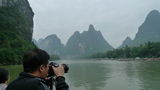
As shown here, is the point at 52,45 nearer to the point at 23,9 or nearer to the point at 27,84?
the point at 23,9

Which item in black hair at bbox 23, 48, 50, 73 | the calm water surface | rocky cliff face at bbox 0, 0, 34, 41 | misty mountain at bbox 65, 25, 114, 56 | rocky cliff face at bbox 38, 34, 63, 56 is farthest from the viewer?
rocky cliff face at bbox 38, 34, 63, 56

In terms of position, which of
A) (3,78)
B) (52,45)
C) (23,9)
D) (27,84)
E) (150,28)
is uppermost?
(23,9)

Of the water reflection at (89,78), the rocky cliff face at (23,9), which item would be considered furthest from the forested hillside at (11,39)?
the water reflection at (89,78)

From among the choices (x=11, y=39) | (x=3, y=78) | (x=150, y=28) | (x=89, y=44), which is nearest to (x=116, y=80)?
(x=3, y=78)

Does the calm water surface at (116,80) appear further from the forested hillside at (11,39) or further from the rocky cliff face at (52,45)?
the rocky cliff face at (52,45)

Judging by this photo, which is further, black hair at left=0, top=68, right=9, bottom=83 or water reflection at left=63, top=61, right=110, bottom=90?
water reflection at left=63, top=61, right=110, bottom=90

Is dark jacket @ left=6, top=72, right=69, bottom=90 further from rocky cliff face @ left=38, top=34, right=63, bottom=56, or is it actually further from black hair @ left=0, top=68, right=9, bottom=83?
rocky cliff face @ left=38, top=34, right=63, bottom=56

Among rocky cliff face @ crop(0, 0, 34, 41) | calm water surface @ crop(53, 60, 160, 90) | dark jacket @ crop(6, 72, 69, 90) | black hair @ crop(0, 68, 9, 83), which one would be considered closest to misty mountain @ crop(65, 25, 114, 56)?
rocky cliff face @ crop(0, 0, 34, 41)

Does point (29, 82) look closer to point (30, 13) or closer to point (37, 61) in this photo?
point (37, 61)

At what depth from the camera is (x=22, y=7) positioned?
63.5 m

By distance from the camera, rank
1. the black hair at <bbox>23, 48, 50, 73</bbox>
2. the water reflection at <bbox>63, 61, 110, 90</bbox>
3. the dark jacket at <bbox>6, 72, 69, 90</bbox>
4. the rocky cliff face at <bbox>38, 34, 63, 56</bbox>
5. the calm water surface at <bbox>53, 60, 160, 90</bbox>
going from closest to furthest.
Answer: the dark jacket at <bbox>6, 72, 69, 90</bbox> → the black hair at <bbox>23, 48, 50, 73</bbox> → the calm water surface at <bbox>53, 60, 160, 90</bbox> → the water reflection at <bbox>63, 61, 110, 90</bbox> → the rocky cliff face at <bbox>38, 34, 63, 56</bbox>

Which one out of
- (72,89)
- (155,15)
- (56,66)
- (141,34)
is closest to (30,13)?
(72,89)

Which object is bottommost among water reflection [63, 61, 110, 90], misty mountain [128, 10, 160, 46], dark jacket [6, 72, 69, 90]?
water reflection [63, 61, 110, 90]

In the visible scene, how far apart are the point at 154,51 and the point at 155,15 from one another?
93.6 meters
